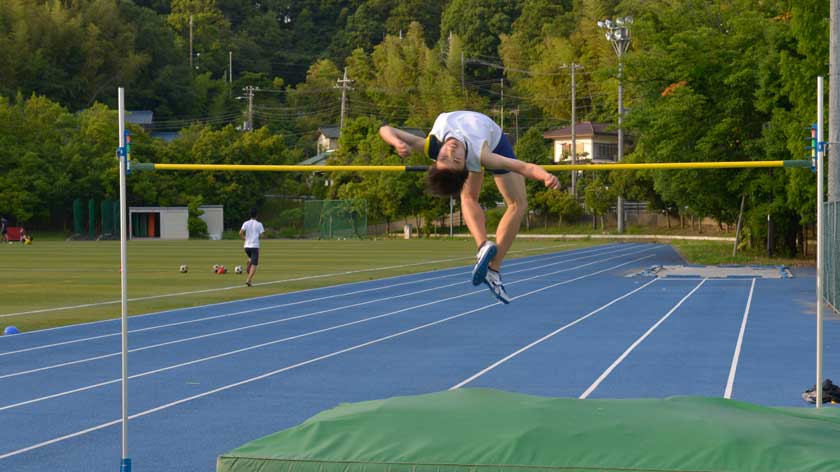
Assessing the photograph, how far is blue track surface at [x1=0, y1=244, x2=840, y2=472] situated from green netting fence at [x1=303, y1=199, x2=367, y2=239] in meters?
39.7

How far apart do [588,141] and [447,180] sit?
202 feet

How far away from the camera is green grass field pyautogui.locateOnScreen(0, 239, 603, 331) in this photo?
1880cm

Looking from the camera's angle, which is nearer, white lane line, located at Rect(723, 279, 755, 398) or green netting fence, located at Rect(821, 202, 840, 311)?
white lane line, located at Rect(723, 279, 755, 398)

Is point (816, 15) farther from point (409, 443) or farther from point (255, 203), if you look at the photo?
point (255, 203)

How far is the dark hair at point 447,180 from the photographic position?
15.7 feet

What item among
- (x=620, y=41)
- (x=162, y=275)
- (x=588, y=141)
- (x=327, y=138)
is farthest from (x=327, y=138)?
(x=162, y=275)

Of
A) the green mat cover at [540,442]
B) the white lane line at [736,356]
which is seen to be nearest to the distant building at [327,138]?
the white lane line at [736,356]

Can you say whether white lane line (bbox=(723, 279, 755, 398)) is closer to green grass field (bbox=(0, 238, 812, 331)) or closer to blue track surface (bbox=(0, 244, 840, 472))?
blue track surface (bbox=(0, 244, 840, 472))

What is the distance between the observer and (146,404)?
9.47 meters

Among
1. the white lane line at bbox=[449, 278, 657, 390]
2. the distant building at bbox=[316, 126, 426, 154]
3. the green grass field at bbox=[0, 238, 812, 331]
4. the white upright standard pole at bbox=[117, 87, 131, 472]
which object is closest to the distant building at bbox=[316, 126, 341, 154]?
the distant building at bbox=[316, 126, 426, 154]

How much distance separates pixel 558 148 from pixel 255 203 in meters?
18.4

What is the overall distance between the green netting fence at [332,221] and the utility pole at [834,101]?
4611cm

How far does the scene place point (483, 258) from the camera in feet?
16.4

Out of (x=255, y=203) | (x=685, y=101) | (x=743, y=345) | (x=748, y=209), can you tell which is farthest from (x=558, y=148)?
(x=743, y=345)
